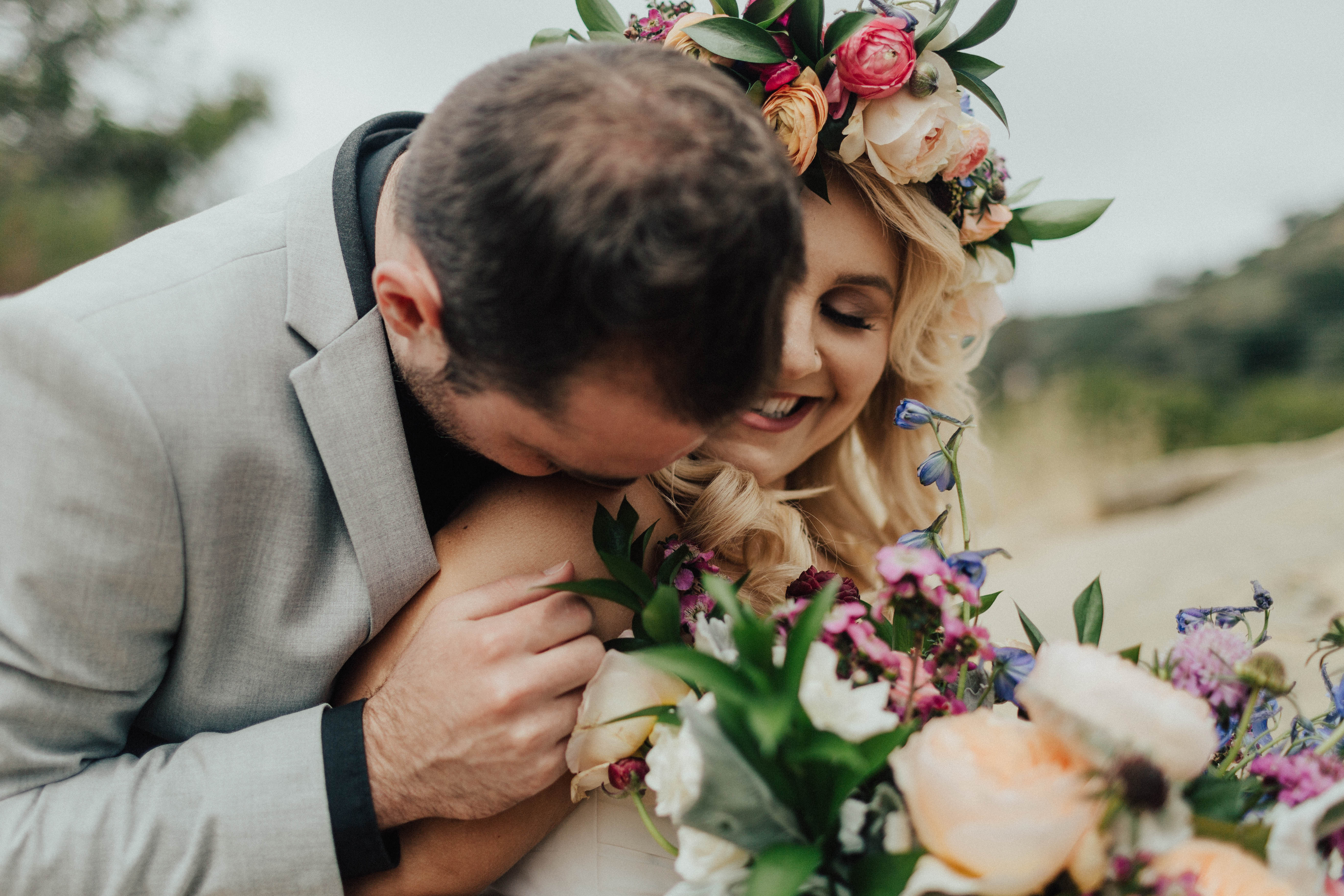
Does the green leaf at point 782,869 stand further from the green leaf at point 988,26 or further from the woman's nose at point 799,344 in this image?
the green leaf at point 988,26

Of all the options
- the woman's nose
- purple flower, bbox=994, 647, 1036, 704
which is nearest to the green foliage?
purple flower, bbox=994, 647, 1036, 704

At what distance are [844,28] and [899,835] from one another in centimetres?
174

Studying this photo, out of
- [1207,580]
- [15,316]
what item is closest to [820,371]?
[15,316]

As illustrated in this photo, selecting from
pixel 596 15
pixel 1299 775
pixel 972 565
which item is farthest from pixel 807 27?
pixel 1299 775

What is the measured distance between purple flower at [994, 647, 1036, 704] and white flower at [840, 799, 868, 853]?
1.07ft

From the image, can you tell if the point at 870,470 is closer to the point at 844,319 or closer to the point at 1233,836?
the point at 844,319

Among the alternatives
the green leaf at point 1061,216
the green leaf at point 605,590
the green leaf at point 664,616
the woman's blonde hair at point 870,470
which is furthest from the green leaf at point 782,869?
the green leaf at point 1061,216

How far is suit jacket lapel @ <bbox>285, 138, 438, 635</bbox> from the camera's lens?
1.54 meters

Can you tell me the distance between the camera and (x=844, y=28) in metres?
2.04

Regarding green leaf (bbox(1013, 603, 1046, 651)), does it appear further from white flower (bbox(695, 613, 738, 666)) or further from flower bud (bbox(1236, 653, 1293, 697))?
white flower (bbox(695, 613, 738, 666))

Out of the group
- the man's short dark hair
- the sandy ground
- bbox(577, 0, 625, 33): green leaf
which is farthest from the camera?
the sandy ground

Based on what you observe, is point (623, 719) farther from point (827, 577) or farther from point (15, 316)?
point (15, 316)

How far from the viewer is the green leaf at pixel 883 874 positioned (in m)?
0.98

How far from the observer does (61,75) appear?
15.5 metres
